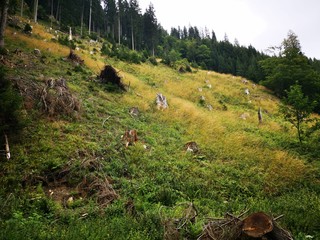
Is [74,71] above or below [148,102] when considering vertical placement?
above

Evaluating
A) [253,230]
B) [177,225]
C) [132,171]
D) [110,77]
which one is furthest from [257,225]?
[110,77]

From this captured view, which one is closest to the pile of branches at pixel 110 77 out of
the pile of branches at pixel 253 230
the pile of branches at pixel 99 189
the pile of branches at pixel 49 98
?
the pile of branches at pixel 49 98

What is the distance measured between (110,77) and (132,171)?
11522 millimetres

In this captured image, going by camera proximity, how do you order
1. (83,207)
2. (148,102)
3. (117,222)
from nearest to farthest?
(117,222), (83,207), (148,102)

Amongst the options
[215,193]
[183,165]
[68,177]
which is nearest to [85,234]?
[68,177]

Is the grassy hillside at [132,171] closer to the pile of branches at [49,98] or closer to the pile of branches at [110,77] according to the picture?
the pile of branches at [49,98]

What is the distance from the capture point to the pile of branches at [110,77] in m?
19.0

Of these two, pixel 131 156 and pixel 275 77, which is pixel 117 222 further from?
pixel 275 77

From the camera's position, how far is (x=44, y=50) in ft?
69.9

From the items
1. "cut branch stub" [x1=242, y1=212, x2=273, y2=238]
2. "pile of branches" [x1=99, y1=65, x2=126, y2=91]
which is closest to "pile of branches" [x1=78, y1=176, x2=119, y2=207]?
"cut branch stub" [x1=242, y1=212, x2=273, y2=238]

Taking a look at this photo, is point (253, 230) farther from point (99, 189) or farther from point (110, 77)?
point (110, 77)

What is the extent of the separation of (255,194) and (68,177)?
6.83 m

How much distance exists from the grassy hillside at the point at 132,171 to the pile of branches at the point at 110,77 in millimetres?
939

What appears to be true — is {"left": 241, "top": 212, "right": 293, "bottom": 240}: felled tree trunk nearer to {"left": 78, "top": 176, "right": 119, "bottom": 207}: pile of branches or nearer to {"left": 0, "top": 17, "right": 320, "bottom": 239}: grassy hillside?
{"left": 0, "top": 17, "right": 320, "bottom": 239}: grassy hillside
